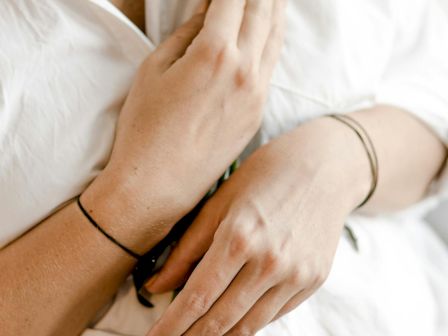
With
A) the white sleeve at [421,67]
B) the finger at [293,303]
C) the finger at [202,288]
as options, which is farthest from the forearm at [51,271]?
the white sleeve at [421,67]

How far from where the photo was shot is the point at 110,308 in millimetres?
703

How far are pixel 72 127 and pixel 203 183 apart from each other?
172 mm

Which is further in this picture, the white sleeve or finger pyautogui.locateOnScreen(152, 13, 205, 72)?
the white sleeve

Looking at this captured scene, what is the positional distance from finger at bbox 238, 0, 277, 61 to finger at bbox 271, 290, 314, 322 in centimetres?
28

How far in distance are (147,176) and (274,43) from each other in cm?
23

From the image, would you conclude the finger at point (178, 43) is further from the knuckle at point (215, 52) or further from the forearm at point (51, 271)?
the forearm at point (51, 271)

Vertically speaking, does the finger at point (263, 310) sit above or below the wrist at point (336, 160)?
below

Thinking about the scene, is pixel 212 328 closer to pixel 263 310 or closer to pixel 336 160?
pixel 263 310

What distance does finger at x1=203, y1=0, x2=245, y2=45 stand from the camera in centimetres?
61

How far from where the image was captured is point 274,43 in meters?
0.67

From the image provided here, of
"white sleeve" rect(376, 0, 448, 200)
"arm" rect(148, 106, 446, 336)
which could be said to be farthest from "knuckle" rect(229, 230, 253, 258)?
"white sleeve" rect(376, 0, 448, 200)

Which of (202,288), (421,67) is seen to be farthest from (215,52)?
(421,67)

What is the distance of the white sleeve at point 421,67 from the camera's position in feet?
2.70

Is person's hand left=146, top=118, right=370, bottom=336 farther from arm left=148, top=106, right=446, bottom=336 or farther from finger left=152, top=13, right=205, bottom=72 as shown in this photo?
finger left=152, top=13, right=205, bottom=72
